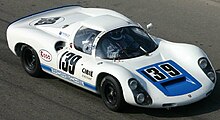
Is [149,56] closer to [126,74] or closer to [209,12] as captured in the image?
[126,74]

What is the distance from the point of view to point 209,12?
15.2 metres

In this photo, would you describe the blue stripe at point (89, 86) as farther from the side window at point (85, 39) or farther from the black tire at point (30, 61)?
the black tire at point (30, 61)

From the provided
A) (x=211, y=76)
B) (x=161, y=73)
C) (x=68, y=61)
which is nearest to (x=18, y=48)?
(x=68, y=61)

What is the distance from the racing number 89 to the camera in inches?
400

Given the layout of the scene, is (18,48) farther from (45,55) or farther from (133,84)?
(133,84)

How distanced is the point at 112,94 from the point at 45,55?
167 centimetres

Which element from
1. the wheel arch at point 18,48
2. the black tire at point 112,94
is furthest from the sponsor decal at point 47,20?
the black tire at point 112,94

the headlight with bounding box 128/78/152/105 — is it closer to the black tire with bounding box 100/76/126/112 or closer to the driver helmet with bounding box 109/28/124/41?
the black tire with bounding box 100/76/126/112

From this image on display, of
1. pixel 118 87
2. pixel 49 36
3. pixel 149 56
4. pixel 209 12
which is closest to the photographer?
pixel 118 87

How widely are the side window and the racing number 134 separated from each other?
18cm

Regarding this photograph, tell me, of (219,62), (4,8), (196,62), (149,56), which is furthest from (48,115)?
(4,8)

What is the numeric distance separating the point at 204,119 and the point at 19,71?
3.73m

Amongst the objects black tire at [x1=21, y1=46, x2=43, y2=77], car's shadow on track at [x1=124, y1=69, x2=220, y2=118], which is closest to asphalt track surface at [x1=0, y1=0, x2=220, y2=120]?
car's shadow on track at [x1=124, y1=69, x2=220, y2=118]

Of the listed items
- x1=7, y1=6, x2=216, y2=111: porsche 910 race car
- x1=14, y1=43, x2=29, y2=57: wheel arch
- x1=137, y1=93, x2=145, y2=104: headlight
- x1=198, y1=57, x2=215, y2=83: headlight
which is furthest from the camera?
x1=14, y1=43, x2=29, y2=57: wheel arch
